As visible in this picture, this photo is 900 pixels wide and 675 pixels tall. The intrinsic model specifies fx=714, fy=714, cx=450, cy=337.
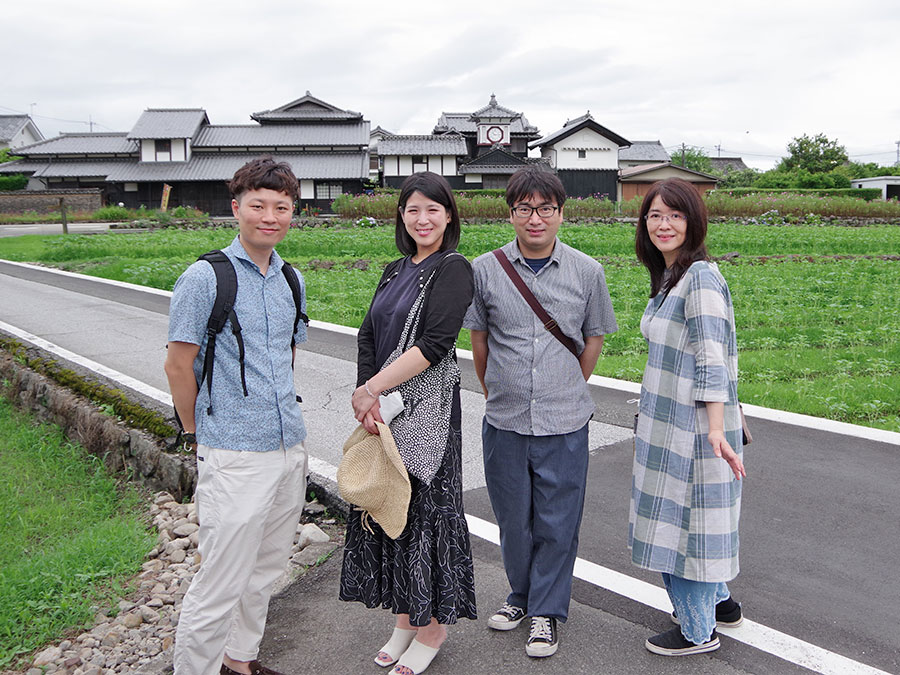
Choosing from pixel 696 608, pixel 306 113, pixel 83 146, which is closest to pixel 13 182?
pixel 83 146

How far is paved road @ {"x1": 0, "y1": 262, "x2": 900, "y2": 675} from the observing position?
2865 mm

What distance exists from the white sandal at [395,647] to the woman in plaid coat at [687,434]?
976 millimetres

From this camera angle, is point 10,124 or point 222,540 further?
point 10,124

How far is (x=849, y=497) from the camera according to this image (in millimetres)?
4359

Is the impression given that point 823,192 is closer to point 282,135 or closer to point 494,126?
point 494,126

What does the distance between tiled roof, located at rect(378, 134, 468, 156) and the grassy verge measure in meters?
37.3

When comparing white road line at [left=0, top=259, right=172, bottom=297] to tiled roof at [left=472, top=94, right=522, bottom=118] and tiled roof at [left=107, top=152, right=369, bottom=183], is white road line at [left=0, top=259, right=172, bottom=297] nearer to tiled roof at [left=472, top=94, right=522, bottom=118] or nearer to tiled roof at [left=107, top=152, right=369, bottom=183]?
tiled roof at [left=107, top=152, right=369, bottom=183]

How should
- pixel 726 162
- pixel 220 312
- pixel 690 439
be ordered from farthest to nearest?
pixel 726 162 < pixel 690 439 < pixel 220 312

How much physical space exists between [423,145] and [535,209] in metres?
41.8

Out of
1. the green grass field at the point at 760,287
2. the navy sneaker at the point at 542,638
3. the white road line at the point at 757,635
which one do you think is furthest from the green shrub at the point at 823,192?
the navy sneaker at the point at 542,638

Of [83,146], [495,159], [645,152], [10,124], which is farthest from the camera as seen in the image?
[10,124]

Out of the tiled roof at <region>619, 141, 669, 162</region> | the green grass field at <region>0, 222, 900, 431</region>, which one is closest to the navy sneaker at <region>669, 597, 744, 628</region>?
the green grass field at <region>0, 222, 900, 431</region>

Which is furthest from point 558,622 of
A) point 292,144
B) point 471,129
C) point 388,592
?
point 471,129

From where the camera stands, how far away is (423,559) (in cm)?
268
